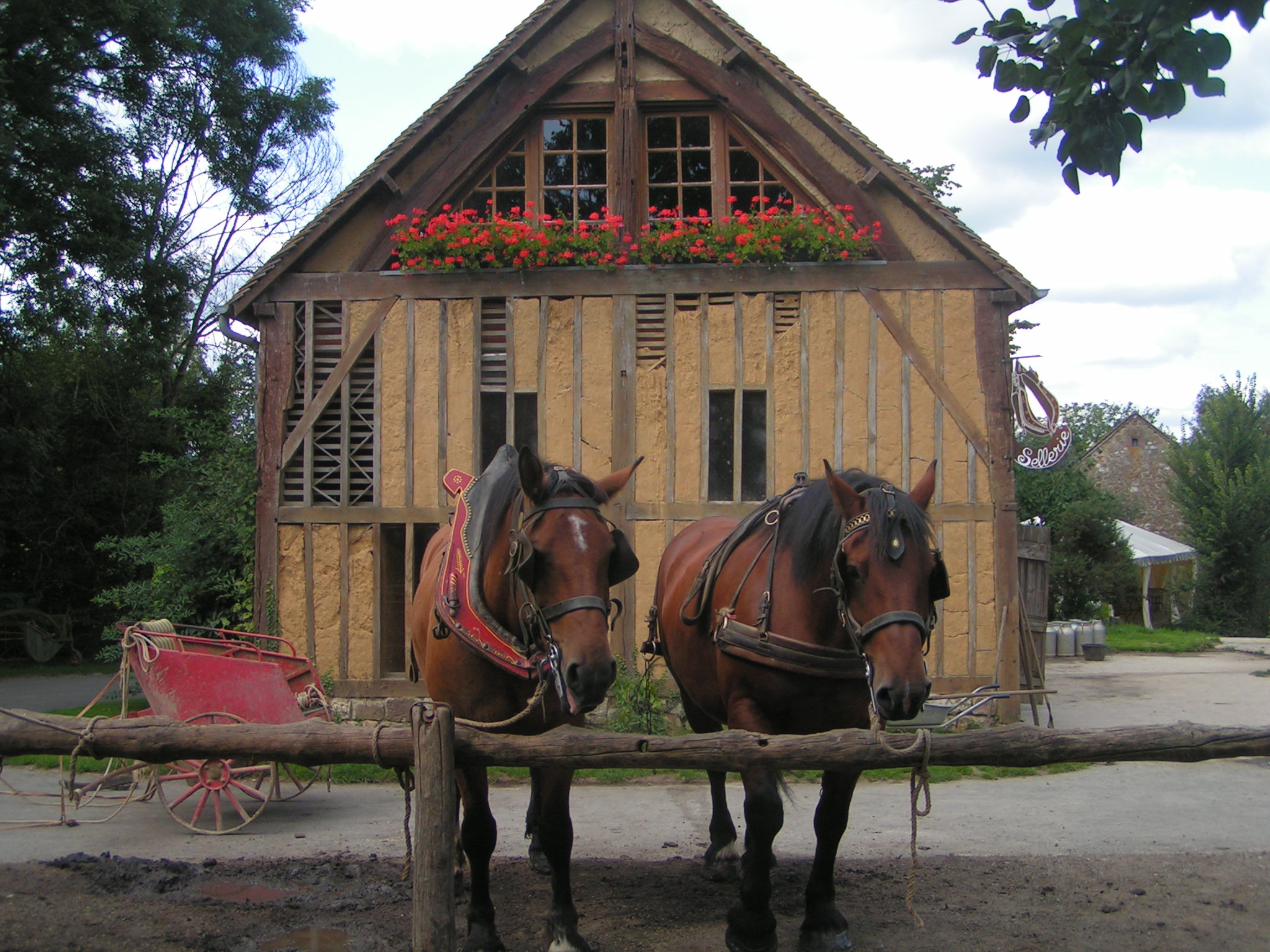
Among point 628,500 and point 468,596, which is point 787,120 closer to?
point 628,500

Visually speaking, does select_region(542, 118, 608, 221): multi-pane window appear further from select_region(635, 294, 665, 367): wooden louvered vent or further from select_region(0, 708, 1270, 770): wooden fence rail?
select_region(0, 708, 1270, 770): wooden fence rail

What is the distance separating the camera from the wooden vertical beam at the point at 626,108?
9867 millimetres

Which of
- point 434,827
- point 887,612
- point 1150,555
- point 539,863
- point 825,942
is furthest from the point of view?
point 1150,555

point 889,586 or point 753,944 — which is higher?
point 889,586

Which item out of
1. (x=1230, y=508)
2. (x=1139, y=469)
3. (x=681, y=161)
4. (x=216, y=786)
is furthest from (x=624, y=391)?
(x=1139, y=469)

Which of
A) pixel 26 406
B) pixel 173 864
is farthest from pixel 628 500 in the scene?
pixel 26 406

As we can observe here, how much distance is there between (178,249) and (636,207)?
16.7 m

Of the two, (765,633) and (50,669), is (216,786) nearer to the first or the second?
(765,633)

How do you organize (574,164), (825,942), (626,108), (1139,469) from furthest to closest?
(1139,469), (574,164), (626,108), (825,942)

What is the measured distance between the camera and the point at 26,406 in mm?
16953

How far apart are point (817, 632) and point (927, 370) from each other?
619 cm

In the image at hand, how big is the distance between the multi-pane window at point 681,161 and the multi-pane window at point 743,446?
6.64 feet

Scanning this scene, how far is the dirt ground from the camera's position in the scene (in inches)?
161

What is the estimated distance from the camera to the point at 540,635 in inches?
143
